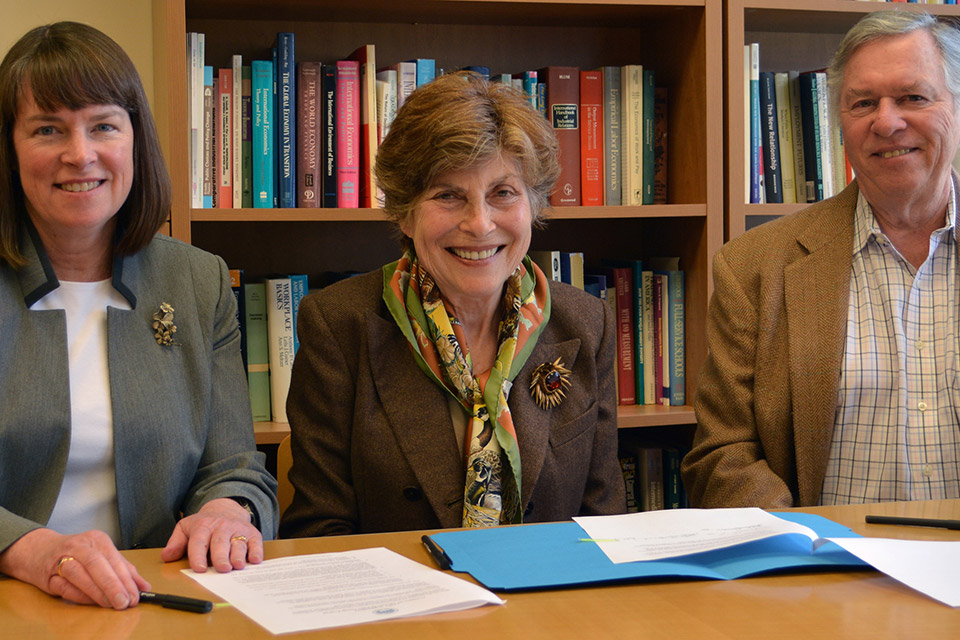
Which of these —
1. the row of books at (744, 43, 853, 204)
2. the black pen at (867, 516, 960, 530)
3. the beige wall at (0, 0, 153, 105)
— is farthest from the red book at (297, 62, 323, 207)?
the black pen at (867, 516, 960, 530)

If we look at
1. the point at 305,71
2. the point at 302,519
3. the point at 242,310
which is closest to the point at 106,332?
the point at 302,519

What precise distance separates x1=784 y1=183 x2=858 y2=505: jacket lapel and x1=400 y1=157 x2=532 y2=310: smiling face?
0.57 metres

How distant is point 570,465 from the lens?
1.74 meters

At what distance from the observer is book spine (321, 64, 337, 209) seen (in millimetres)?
2295

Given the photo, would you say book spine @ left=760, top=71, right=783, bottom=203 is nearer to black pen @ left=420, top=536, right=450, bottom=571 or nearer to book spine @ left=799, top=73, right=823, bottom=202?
book spine @ left=799, top=73, right=823, bottom=202

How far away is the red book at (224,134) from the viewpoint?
2.23 meters

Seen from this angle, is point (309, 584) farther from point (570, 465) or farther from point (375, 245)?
point (375, 245)

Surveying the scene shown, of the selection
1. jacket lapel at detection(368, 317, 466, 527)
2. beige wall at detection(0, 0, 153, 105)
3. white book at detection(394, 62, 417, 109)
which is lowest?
jacket lapel at detection(368, 317, 466, 527)

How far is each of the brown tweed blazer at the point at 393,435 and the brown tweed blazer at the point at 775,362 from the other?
0.77ft

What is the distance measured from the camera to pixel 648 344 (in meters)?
2.54

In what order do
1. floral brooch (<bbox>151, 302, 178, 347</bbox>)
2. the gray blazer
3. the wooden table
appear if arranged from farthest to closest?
1. floral brooch (<bbox>151, 302, 178, 347</bbox>)
2. the gray blazer
3. the wooden table

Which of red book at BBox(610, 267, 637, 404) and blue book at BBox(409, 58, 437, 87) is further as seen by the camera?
red book at BBox(610, 267, 637, 404)

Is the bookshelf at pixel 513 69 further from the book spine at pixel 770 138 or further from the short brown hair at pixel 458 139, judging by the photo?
the short brown hair at pixel 458 139

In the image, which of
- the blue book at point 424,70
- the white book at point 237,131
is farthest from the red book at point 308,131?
the blue book at point 424,70
